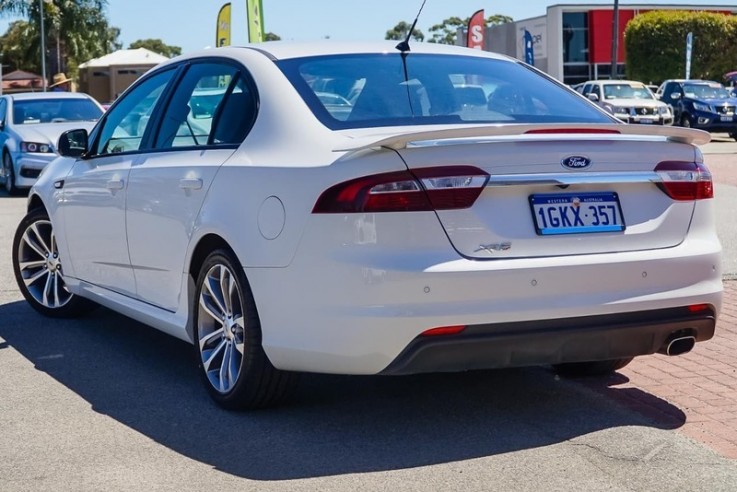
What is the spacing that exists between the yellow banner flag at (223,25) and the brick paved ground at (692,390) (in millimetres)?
22595

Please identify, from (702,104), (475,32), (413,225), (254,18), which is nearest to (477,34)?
(475,32)

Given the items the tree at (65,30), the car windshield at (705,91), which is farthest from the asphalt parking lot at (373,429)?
the tree at (65,30)

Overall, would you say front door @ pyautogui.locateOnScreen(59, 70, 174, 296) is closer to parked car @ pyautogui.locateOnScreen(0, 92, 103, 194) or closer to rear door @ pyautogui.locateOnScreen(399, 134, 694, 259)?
rear door @ pyautogui.locateOnScreen(399, 134, 694, 259)

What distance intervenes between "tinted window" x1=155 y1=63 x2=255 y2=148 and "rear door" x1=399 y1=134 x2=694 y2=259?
127 cm

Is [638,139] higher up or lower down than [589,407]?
higher up

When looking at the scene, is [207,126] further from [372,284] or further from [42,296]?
[42,296]

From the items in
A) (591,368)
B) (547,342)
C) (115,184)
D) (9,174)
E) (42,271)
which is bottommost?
(9,174)

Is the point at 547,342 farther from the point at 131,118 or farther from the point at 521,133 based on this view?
the point at 131,118

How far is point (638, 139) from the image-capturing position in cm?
482

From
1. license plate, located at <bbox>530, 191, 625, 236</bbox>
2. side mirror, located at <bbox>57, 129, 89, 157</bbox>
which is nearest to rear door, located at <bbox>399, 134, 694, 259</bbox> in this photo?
license plate, located at <bbox>530, 191, 625, 236</bbox>

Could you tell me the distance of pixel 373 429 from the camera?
4.98 metres

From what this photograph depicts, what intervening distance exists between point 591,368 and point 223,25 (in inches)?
925

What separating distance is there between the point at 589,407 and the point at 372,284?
1.44 metres

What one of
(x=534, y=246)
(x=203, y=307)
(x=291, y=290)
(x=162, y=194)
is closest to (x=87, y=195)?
(x=162, y=194)
